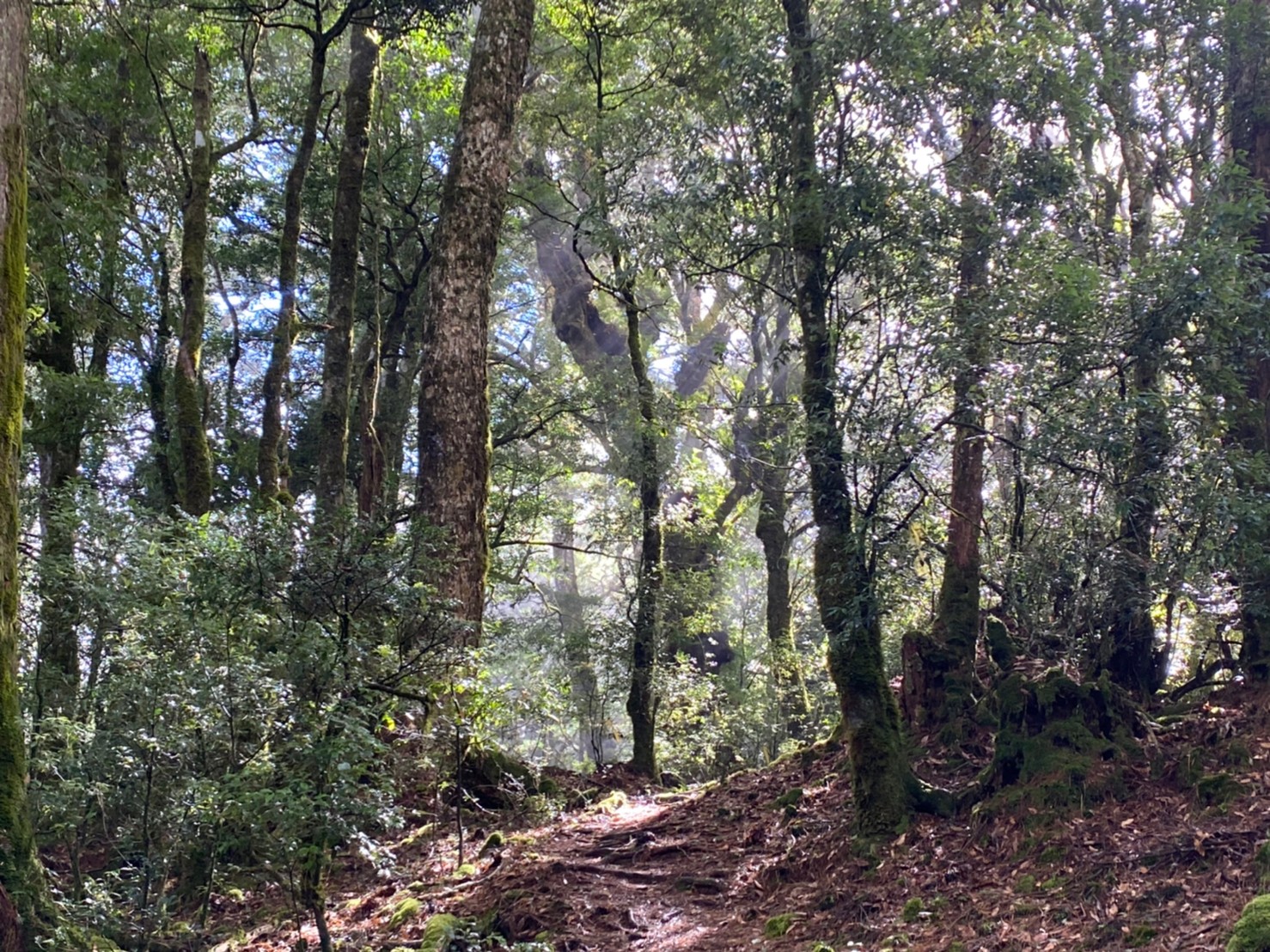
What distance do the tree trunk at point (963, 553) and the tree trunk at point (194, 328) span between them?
7.92 m

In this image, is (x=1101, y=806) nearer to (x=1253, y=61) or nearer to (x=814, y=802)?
(x=814, y=802)

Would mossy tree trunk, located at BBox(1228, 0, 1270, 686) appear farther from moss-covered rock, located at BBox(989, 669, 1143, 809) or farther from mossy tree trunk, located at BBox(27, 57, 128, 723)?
mossy tree trunk, located at BBox(27, 57, 128, 723)

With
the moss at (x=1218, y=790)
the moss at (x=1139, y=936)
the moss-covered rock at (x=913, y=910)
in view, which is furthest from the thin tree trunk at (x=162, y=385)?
the moss at (x=1218, y=790)

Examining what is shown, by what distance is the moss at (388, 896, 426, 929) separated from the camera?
19.2 ft

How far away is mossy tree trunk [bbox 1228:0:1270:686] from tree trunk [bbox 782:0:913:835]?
2914 millimetres

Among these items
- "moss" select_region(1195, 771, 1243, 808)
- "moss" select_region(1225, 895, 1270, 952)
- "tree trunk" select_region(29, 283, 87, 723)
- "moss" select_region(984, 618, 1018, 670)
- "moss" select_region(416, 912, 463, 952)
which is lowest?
"moss" select_region(416, 912, 463, 952)

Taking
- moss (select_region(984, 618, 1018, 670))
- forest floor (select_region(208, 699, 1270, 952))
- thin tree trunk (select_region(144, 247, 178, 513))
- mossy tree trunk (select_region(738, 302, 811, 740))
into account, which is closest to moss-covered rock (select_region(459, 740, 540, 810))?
forest floor (select_region(208, 699, 1270, 952))

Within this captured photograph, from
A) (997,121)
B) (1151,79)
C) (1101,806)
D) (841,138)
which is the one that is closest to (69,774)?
(1101,806)

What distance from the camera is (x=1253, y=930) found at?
454 cm

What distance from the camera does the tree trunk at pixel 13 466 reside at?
13.4 ft

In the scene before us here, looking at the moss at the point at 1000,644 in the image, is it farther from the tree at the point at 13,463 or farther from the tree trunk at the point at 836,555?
the tree at the point at 13,463

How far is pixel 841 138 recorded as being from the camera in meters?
8.20

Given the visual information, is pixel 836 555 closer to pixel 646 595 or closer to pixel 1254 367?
pixel 1254 367

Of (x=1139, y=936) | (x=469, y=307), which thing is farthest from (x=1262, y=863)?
(x=469, y=307)
